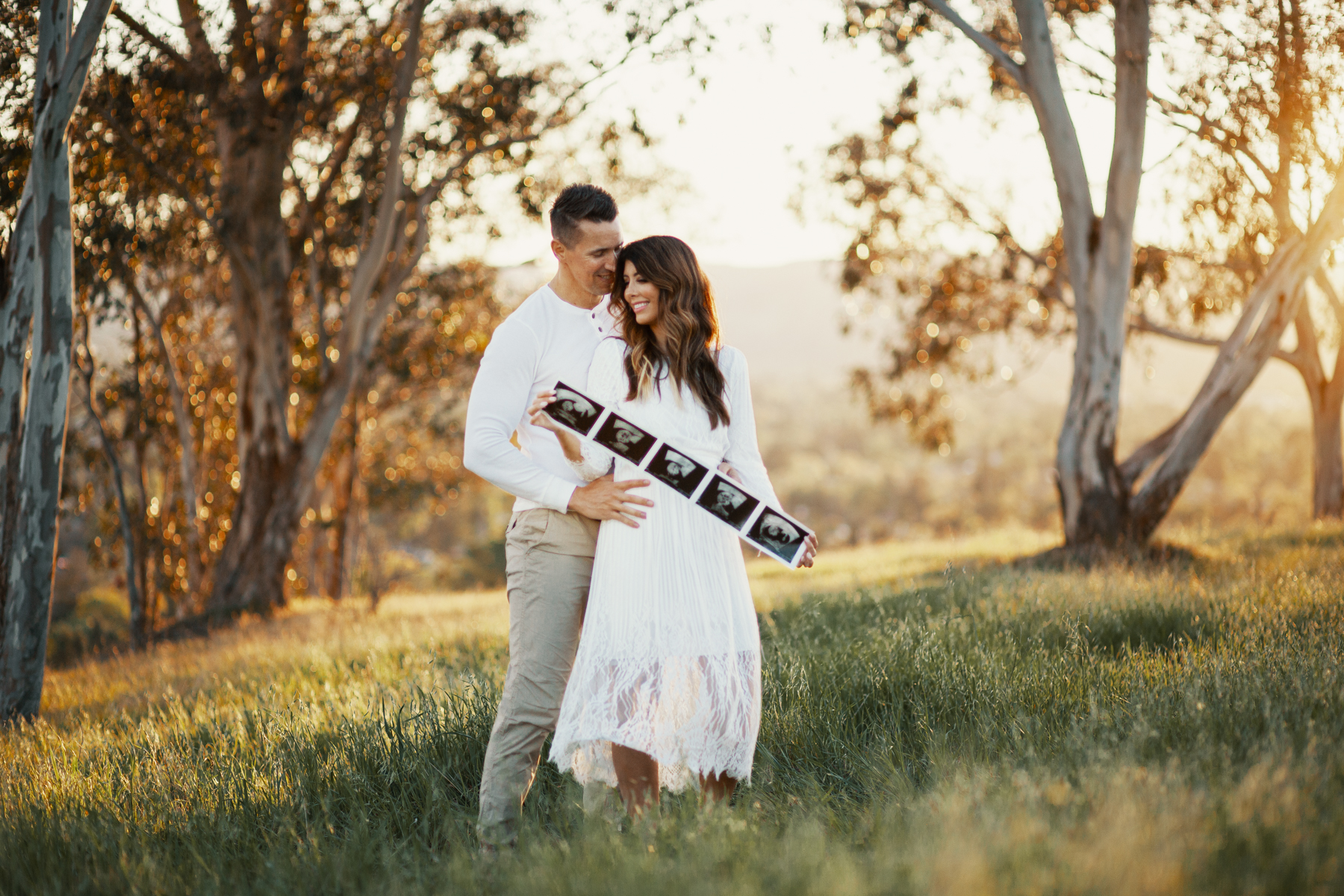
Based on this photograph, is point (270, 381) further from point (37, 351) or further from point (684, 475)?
point (684, 475)

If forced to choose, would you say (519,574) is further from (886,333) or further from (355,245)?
(886,333)

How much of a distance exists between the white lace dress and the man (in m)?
0.11

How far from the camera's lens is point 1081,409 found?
9.40 metres

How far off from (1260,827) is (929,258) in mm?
14012

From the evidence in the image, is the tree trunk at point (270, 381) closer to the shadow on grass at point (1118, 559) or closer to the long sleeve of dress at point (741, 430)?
the shadow on grass at point (1118, 559)

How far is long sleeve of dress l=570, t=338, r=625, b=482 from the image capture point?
3.02m

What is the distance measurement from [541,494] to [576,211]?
978mm

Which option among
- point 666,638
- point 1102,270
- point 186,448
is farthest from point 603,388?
point 186,448

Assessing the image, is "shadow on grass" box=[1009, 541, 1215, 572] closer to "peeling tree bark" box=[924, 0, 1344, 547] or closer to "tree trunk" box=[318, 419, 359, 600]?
"peeling tree bark" box=[924, 0, 1344, 547]

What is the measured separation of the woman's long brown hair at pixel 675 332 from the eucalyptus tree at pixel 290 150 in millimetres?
8117

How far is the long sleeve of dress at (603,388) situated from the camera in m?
3.02

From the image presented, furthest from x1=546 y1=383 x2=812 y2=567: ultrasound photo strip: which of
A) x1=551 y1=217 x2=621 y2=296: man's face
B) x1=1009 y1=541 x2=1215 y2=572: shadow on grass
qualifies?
x1=1009 y1=541 x2=1215 y2=572: shadow on grass

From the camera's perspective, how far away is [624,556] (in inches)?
115

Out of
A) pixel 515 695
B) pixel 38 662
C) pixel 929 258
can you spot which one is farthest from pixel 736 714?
pixel 929 258
